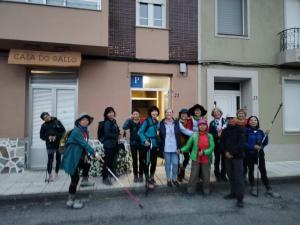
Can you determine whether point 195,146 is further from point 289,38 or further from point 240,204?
point 289,38

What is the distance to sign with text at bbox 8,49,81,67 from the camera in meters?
6.70

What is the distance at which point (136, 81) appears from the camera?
8188mm

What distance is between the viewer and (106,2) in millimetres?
7035

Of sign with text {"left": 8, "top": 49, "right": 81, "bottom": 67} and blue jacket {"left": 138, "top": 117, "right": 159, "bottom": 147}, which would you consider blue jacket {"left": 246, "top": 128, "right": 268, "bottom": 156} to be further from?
sign with text {"left": 8, "top": 49, "right": 81, "bottom": 67}

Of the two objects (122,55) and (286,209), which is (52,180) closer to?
(122,55)

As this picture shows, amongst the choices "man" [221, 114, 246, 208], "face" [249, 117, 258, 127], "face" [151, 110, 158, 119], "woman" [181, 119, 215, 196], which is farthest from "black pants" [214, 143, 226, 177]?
"face" [151, 110, 158, 119]

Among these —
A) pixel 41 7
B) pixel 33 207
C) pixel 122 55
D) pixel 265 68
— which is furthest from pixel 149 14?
pixel 33 207

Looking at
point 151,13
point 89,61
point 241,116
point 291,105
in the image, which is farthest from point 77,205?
point 291,105

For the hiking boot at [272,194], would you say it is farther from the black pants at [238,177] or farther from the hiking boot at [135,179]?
the hiking boot at [135,179]

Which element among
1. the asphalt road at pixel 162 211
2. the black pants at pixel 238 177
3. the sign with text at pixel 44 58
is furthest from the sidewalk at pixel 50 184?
the sign with text at pixel 44 58

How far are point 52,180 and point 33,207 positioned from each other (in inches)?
50.3

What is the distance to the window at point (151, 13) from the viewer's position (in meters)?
8.30

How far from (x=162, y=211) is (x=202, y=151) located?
154 cm

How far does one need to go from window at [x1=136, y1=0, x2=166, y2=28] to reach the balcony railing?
4375 mm
